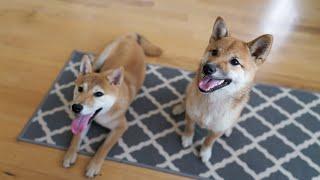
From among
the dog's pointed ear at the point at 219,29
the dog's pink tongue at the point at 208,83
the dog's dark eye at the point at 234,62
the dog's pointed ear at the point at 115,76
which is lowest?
the dog's pointed ear at the point at 115,76

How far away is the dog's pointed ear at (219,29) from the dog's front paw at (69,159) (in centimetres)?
90

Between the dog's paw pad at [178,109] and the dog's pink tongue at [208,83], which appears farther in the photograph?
the dog's paw pad at [178,109]

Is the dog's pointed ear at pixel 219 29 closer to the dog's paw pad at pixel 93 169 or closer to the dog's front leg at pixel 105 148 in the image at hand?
the dog's front leg at pixel 105 148

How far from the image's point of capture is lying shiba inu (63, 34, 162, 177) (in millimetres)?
1627

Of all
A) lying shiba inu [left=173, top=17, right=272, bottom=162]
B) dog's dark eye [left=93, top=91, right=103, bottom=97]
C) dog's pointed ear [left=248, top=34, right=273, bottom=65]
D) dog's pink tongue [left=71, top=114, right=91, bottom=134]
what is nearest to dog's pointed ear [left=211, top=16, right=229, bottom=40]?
lying shiba inu [left=173, top=17, right=272, bottom=162]

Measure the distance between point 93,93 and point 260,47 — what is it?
762mm

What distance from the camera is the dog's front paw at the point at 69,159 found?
1.76 m

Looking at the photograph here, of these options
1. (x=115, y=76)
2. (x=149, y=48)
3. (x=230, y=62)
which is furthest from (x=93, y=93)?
(x=149, y=48)

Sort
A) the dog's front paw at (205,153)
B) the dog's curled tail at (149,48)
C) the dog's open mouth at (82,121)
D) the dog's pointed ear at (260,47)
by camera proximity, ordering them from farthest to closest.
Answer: the dog's curled tail at (149,48) < the dog's front paw at (205,153) < the dog's open mouth at (82,121) < the dog's pointed ear at (260,47)

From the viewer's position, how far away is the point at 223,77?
145 cm

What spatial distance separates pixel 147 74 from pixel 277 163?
0.93m

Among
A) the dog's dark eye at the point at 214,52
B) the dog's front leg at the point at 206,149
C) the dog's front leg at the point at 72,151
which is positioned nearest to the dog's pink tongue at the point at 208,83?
the dog's dark eye at the point at 214,52

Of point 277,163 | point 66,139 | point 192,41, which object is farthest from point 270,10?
point 66,139

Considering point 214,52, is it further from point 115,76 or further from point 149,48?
point 149,48
